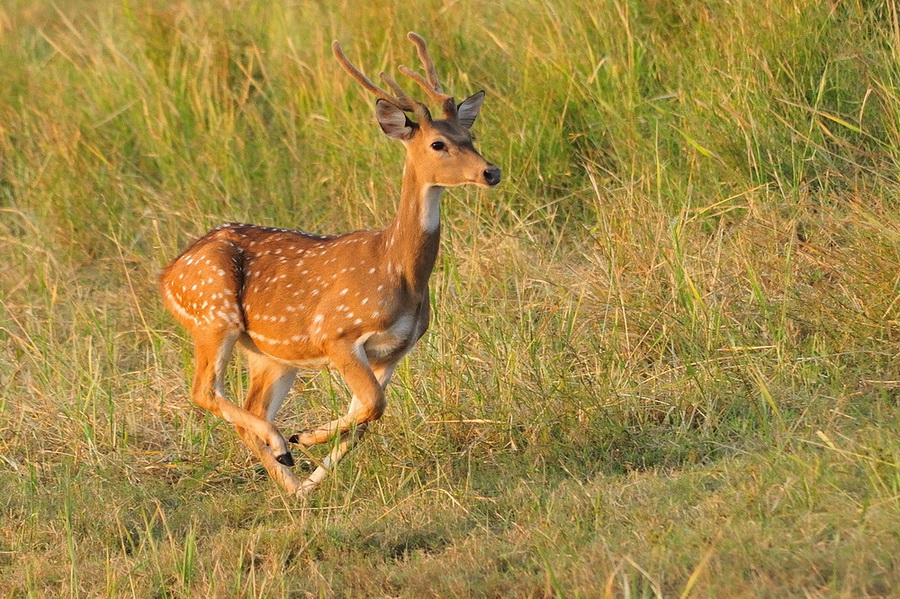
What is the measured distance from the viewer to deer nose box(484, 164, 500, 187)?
6.10 meters

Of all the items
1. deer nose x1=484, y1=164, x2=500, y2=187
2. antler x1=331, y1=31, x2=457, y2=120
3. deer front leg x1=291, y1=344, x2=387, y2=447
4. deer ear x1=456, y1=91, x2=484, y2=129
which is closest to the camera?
deer nose x1=484, y1=164, x2=500, y2=187

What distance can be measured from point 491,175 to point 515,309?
1.57 metres

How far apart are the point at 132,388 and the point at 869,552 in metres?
4.27

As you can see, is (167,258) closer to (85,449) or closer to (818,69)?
(85,449)

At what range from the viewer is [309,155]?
976 centimetres

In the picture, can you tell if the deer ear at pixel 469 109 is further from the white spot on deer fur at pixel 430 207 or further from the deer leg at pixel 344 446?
the deer leg at pixel 344 446

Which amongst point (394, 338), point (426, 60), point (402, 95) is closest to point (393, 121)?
point (402, 95)

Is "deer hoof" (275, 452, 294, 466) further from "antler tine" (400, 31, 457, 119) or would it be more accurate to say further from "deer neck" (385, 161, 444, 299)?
"antler tine" (400, 31, 457, 119)

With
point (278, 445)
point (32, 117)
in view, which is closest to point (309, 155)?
point (32, 117)

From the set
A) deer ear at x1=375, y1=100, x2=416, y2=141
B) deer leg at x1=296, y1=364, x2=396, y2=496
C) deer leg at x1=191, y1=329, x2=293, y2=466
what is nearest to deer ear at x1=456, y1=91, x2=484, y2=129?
deer ear at x1=375, y1=100, x2=416, y2=141

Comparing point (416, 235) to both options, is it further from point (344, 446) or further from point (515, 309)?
point (515, 309)

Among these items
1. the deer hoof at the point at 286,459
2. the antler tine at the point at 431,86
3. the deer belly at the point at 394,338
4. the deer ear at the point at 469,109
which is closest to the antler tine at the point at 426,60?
the antler tine at the point at 431,86

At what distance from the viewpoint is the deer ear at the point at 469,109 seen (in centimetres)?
677

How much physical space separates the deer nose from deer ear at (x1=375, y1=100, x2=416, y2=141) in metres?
0.50
